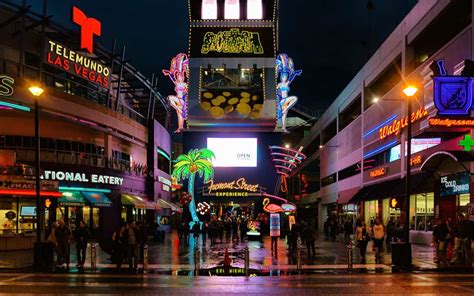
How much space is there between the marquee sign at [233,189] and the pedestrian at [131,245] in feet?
119

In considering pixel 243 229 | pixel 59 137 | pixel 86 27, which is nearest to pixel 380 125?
pixel 243 229

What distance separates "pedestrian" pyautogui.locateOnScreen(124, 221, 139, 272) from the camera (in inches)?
785

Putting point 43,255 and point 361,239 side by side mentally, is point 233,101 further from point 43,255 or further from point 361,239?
point 43,255

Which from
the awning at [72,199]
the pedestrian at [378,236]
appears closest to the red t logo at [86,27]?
the awning at [72,199]

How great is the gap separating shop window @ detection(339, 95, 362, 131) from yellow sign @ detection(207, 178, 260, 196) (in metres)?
11.9

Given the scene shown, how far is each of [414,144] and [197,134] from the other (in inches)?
1141

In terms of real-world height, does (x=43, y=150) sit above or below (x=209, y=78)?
below

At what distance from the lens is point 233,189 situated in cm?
5744

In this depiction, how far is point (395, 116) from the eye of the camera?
36.6 metres

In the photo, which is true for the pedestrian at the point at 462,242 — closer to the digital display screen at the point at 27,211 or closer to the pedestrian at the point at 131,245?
the pedestrian at the point at 131,245

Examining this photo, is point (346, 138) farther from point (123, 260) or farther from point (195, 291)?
point (195, 291)

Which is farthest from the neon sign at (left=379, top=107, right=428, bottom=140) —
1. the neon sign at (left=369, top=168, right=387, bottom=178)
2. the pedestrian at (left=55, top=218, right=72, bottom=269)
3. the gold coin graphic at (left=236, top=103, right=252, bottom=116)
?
the gold coin graphic at (left=236, top=103, right=252, bottom=116)

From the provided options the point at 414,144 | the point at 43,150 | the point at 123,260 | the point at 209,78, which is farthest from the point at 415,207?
the point at 209,78

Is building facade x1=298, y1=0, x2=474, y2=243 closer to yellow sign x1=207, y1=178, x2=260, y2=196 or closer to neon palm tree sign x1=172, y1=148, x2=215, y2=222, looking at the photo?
yellow sign x1=207, y1=178, x2=260, y2=196
